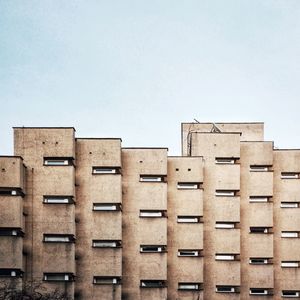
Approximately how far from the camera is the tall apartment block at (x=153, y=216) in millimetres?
50094

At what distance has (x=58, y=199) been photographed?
50781mm

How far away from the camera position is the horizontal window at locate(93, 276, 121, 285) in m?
50.5

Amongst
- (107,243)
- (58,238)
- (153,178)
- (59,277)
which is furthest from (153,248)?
(59,277)

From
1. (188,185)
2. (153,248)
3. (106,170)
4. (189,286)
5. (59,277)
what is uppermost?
(106,170)

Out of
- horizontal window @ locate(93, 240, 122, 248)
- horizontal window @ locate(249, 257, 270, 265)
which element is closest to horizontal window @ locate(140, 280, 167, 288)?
horizontal window @ locate(93, 240, 122, 248)

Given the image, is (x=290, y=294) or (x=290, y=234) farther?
(x=290, y=234)

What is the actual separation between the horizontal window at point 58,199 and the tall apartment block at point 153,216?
11 cm

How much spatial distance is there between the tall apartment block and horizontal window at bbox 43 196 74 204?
0.11 m

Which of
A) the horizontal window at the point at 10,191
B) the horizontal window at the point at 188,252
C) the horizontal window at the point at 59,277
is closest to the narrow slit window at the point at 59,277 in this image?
the horizontal window at the point at 59,277

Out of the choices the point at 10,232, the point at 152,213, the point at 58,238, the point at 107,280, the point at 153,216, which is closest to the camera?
the point at 10,232

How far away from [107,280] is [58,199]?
6865 mm

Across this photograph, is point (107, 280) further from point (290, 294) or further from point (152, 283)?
point (290, 294)

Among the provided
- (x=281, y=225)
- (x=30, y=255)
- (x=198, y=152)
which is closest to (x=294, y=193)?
(x=281, y=225)

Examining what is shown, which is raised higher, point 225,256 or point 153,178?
point 153,178
